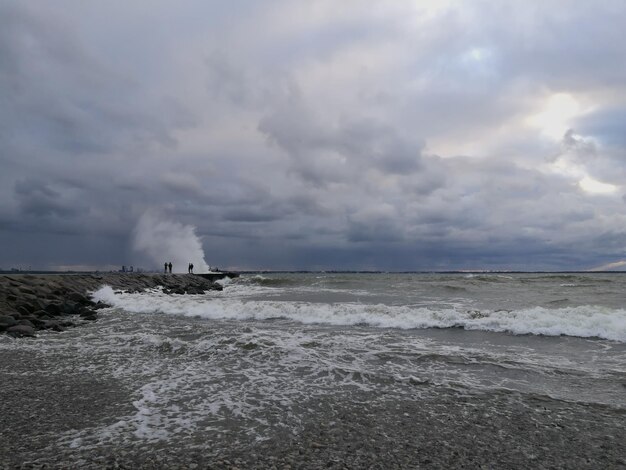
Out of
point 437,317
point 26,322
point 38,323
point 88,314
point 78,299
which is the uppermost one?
point 78,299

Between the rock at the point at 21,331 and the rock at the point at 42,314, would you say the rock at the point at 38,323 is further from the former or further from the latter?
the rock at the point at 42,314

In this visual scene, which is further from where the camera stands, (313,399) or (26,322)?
(26,322)

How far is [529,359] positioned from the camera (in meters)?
9.73

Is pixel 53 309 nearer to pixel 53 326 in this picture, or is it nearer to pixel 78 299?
pixel 53 326

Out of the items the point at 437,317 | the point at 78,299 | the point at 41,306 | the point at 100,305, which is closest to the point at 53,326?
the point at 41,306

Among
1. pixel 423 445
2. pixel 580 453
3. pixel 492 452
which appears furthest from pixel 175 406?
pixel 580 453

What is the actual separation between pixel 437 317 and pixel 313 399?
10.2 metres

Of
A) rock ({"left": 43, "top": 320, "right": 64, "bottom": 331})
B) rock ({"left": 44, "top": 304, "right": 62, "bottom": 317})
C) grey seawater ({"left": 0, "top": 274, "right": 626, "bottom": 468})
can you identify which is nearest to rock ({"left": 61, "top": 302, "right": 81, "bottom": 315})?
rock ({"left": 44, "top": 304, "right": 62, "bottom": 317})

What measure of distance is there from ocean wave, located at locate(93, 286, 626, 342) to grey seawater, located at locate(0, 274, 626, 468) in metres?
0.38

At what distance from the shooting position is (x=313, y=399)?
6590 mm

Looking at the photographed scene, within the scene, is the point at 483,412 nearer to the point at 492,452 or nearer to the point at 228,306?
the point at 492,452

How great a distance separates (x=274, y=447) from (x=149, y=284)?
117 feet

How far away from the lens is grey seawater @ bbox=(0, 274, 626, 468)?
4.56 m

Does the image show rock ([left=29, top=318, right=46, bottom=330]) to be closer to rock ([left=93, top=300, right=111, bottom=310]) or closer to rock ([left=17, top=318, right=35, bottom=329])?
rock ([left=17, top=318, right=35, bottom=329])
